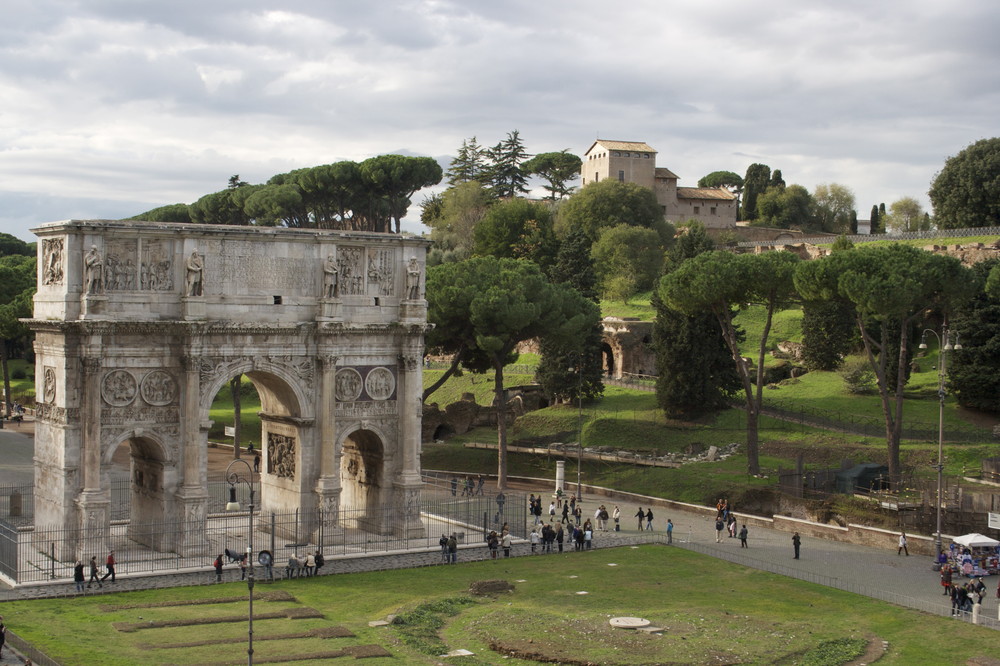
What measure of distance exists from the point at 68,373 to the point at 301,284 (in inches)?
336

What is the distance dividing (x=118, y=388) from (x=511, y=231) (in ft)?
209

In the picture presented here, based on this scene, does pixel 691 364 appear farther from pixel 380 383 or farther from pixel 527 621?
pixel 527 621

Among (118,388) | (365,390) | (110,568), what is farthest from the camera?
(365,390)

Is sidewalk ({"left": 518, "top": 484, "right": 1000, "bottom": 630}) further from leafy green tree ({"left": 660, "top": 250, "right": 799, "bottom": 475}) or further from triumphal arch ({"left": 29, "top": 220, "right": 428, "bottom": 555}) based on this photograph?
triumphal arch ({"left": 29, "top": 220, "right": 428, "bottom": 555})

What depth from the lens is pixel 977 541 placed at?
133ft

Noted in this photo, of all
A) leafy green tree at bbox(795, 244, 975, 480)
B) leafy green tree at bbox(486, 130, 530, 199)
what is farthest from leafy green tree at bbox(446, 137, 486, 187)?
leafy green tree at bbox(795, 244, 975, 480)

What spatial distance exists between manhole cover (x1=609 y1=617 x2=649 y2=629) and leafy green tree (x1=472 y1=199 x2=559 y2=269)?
6421 cm

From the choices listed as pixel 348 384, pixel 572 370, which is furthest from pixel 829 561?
pixel 572 370

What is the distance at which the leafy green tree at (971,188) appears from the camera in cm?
9188

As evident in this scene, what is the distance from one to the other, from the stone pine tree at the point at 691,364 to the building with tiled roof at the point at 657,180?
200 ft

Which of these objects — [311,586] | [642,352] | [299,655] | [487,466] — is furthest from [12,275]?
[299,655]

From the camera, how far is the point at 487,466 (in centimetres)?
6394

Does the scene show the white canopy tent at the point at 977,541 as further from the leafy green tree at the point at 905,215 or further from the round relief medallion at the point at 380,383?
the leafy green tree at the point at 905,215

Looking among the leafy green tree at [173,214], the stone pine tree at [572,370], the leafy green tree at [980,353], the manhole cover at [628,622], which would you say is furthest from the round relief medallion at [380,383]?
the leafy green tree at [173,214]
